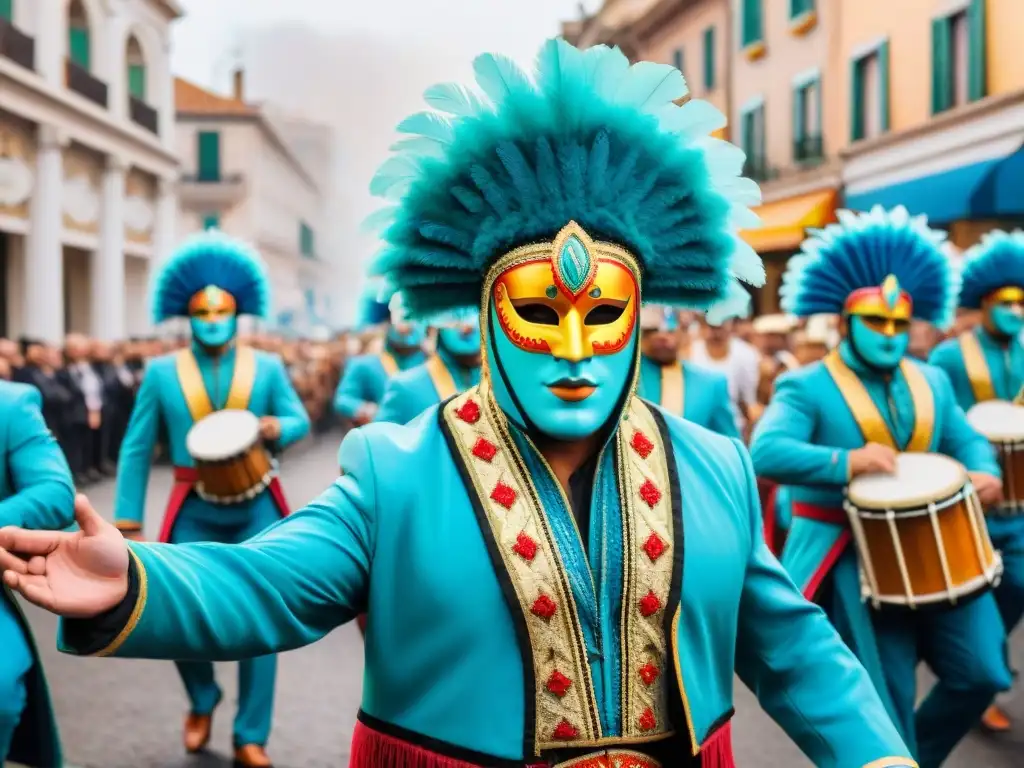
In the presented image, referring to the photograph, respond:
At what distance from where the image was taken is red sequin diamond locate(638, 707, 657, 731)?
2256 millimetres

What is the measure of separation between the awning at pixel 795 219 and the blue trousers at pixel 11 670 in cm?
1825

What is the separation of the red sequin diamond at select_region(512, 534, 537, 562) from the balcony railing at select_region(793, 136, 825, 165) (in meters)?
21.1

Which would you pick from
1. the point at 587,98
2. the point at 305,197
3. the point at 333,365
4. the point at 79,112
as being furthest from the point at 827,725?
the point at 305,197

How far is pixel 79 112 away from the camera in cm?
2709

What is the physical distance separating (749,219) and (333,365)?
22.5 m

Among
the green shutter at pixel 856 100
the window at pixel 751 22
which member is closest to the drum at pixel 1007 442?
the green shutter at pixel 856 100

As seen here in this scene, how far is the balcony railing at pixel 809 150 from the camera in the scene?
2220cm

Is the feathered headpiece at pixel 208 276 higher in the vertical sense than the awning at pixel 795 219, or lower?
lower

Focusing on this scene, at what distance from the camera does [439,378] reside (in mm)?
6672

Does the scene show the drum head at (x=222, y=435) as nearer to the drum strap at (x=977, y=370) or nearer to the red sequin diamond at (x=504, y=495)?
the red sequin diamond at (x=504, y=495)

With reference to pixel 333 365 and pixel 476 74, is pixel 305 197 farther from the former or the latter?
pixel 476 74

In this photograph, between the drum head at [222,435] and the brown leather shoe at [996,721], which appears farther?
the brown leather shoe at [996,721]

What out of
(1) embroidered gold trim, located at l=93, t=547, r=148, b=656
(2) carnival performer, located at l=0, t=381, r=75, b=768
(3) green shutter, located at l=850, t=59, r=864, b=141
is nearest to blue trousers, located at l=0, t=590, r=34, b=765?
(2) carnival performer, located at l=0, t=381, r=75, b=768

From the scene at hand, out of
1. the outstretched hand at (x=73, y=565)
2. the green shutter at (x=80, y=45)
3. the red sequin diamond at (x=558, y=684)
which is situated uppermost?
the green shutter at (x=80, y=45)
